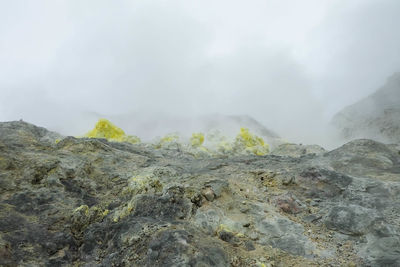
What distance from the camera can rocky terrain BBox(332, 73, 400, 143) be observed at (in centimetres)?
5673

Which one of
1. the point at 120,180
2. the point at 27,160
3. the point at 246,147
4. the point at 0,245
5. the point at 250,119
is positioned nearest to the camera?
the point at 0,245

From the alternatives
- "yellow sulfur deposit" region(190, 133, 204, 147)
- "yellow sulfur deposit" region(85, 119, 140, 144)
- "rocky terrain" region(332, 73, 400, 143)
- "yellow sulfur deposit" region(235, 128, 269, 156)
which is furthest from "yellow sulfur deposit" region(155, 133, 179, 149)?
"rocky terrain" region(332, 73, 400, 143)

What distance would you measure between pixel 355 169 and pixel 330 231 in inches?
210

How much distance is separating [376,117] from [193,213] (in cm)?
7023

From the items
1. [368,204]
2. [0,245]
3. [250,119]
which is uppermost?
[250,119]

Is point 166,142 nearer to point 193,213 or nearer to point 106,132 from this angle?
point 106,132

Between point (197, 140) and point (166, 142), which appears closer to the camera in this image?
point (166, 142)

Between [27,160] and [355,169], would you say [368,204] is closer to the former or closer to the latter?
[355,169]

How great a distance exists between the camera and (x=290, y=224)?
8.53 metres

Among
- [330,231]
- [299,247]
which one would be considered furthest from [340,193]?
[299,247]

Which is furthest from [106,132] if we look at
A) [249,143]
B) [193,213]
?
[193,213]

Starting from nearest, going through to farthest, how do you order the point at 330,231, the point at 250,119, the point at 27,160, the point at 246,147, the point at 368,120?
the point at 330,231
the point at 27,160
the point at 246,147
the point at 368,120
the point at 250,119

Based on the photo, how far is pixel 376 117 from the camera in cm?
6562

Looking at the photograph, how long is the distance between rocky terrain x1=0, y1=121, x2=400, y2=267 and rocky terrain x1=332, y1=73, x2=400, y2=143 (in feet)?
166
